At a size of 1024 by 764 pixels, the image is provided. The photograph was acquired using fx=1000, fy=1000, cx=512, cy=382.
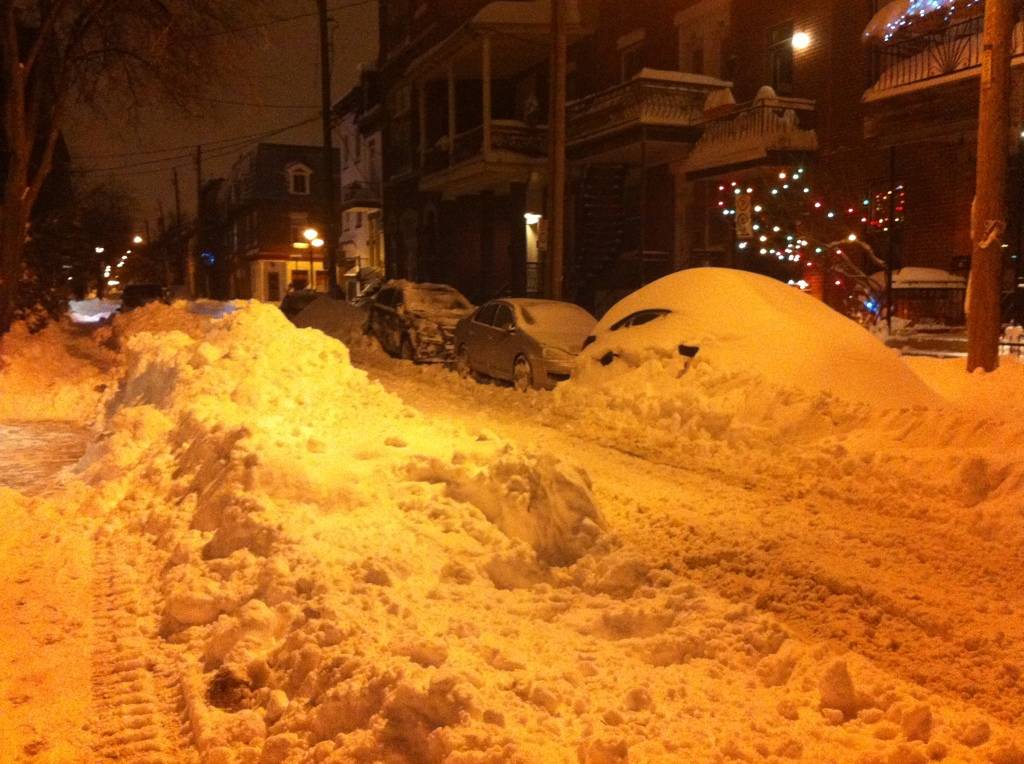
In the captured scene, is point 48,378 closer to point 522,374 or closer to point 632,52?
point 522,374

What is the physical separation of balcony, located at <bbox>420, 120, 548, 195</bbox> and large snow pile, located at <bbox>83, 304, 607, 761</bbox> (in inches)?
770

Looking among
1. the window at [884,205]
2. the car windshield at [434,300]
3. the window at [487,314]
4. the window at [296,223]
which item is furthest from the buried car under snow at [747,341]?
the window at [296,223]

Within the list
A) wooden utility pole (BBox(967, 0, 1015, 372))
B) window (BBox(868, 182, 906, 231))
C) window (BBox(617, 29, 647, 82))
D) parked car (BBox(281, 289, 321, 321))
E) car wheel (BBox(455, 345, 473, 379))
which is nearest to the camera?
wooden utility pole (BBox(967, 0, 1015, 372))

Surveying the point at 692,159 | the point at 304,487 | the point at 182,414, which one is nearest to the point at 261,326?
the point at 182,414

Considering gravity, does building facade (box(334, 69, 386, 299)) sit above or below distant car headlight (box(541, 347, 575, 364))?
above

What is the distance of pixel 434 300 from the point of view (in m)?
21.6

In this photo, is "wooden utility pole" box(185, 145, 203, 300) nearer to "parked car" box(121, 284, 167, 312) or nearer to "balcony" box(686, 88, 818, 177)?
"parked car" box(121, 284, 167, 312)

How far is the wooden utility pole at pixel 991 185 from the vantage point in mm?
10742

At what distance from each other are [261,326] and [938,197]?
43.7ft

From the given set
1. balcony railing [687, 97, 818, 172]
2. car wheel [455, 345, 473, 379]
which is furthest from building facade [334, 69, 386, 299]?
car wheel [455, 345, 473, 379]

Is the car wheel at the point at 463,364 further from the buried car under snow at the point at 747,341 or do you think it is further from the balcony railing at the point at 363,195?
the balcony railing at the point at 363,195

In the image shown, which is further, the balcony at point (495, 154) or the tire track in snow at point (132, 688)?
the balcony at point (495, 154)

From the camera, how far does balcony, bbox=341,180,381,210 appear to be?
4438 centimetres

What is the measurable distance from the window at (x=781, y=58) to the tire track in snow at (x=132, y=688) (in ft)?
66.1
